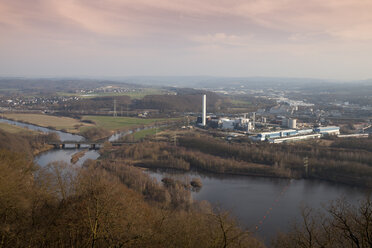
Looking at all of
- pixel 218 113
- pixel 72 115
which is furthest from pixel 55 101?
pixel 218 113

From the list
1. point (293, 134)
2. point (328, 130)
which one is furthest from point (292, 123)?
point (293, 134)

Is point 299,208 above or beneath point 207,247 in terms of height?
beneath

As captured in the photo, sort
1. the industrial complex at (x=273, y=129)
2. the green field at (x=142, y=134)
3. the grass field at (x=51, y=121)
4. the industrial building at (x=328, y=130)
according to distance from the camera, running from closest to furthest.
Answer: the industrial complex at (x=273, y=129) → the green field at (x=142, y=134) → the industrial building at (x=328, y=130) → the grass field at (x=51, y=121)

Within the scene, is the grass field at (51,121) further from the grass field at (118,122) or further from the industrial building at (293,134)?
the industrial building at (293,134)

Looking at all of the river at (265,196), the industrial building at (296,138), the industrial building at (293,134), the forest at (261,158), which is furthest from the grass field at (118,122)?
the river at (265,196)

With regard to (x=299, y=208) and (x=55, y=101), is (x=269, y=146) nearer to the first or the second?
(x=299, y=208)

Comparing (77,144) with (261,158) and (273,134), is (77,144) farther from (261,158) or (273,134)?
(273,134)

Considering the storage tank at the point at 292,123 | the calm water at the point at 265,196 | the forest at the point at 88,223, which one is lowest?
the calm water at the point at 265,196

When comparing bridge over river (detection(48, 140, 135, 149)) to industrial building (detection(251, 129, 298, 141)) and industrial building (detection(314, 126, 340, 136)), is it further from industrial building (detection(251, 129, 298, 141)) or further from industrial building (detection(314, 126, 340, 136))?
industrial building (detection(314, 126, 340, 136))
